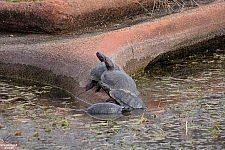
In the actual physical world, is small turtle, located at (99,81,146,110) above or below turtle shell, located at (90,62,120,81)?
below

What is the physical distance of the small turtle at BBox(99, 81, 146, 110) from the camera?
22.3 ft

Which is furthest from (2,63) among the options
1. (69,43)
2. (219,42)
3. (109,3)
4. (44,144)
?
(219,42)

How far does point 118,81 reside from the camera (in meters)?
7.05

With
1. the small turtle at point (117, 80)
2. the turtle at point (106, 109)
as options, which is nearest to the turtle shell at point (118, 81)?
the small turtle at point (117, 80)

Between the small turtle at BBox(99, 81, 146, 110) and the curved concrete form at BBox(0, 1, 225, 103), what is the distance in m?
0.34

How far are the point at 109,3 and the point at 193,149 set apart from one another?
5890 millimetres

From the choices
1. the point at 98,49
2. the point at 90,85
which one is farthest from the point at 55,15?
the point at 90,85

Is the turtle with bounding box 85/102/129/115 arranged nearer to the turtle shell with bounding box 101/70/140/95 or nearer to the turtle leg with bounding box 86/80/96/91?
the turtle shell with bounding box 101/70/140/95

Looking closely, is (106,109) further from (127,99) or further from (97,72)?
(97,72)

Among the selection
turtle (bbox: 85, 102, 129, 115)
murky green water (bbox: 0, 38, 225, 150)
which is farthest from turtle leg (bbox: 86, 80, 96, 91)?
turtle (bbox: 85, 102, 129, 115)

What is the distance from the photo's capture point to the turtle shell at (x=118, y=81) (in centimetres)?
702

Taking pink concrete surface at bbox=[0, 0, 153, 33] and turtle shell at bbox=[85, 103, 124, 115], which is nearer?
turtle shell at bbox=[85, 103, 124, 115]

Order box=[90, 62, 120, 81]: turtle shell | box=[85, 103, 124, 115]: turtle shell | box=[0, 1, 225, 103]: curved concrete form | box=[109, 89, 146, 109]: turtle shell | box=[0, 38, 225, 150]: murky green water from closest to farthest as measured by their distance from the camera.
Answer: box=[0, 38, 225, 150]: murky green water → box=[85, 103, 124, 115]: turtle shell → box=[109, 89, 146, 109]: turtle shell → box=[90, 62, 120, 81]: turtle shell → box=[0, 1, 225, 103]: curved concrete form

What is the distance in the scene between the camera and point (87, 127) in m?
6.23
